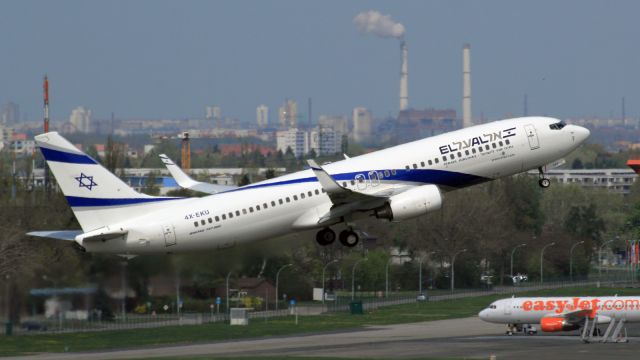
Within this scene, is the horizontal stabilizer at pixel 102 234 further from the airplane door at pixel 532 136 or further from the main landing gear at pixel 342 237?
the airplane door at pixel 532 136

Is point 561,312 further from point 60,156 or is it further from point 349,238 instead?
point 60,156

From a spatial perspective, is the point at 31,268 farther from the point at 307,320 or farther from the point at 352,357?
the point at 307,320

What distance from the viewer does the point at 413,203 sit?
82.0m

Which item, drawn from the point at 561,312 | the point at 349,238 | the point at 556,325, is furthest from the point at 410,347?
the point at 349,238

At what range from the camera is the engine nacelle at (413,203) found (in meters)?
82.0

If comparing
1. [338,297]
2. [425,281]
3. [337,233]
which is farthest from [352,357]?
[425,281]

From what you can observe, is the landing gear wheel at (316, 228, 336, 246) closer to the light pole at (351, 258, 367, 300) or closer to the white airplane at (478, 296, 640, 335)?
the white airplane at (478, 296, 640, 335)

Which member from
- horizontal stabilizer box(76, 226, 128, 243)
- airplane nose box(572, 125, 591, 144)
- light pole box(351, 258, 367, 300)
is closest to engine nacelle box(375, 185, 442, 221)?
airplane nose box(572, 125, 591, 144)

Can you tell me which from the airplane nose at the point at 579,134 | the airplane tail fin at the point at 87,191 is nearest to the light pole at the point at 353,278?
the airplane nose at the point at 579,134

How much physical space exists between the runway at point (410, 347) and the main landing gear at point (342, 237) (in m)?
25.5

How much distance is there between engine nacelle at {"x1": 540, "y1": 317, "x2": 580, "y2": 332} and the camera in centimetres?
12950

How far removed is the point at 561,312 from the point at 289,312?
35378 millimetres

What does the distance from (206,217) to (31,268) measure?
94.5 ft

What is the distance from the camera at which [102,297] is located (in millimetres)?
91625
